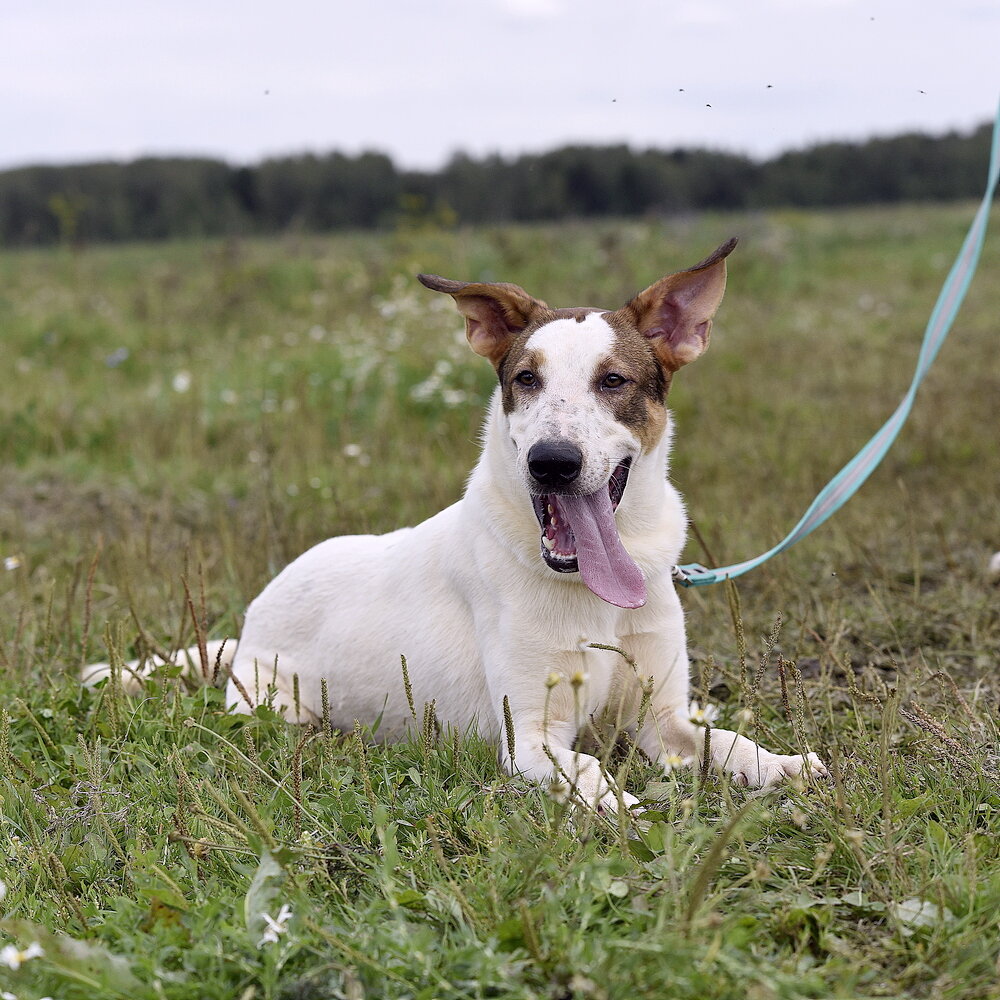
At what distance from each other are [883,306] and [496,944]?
11.6 metres

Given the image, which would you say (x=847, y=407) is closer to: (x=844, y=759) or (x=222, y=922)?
(x=844, y=759)

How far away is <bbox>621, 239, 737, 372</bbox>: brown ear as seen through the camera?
10.7 feet

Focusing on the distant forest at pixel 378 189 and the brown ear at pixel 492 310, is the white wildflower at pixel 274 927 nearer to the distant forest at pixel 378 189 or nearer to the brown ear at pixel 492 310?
the brown ear at pixel 492 310

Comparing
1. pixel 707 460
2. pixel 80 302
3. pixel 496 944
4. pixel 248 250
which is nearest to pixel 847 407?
pixel 707 460

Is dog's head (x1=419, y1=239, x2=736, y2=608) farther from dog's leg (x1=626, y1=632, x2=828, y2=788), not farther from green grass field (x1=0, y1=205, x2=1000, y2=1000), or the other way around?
green grass field (x1=0, y1=205, x2=1000, y2=1000)

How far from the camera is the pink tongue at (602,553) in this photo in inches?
121

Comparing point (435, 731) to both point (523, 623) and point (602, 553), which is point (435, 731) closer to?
point (523, 623)

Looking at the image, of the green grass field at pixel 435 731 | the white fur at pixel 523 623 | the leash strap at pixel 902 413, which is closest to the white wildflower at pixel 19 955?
the green grass field at pixel 435 731

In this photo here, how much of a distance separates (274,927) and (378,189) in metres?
23.5

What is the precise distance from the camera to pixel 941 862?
2502 millimetres

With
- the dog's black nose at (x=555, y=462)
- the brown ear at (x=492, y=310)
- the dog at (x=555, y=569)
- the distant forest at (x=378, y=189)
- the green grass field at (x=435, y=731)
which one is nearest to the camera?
the green grass field at (x=435, y=731)

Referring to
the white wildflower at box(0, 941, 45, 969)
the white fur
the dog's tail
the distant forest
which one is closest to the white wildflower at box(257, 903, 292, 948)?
the white wildflower at box(0, 941, 45, 969)

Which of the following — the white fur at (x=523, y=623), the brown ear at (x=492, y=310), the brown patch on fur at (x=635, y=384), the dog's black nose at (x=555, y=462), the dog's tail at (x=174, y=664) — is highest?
the brown ear at (x=492, y=310)

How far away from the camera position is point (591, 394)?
311 cm
